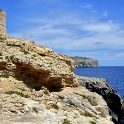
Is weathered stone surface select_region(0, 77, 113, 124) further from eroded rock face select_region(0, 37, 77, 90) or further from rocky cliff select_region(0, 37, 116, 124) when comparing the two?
eroded rock face select_region(0, 37, 77, 90)

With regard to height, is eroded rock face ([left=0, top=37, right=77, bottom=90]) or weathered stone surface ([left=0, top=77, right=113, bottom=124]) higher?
eroded rock face ([left=0, top=37, right=77, bottom=90])

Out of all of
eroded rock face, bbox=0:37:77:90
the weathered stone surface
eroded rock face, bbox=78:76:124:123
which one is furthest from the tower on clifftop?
eroded rock face, bbox=78:76:124:123

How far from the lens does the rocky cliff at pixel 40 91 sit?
20484 millimetres

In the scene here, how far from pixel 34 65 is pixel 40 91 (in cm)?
293

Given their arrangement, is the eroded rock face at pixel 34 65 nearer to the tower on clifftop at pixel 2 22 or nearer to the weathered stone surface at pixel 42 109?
the weathered stone surface at pixel 42 109

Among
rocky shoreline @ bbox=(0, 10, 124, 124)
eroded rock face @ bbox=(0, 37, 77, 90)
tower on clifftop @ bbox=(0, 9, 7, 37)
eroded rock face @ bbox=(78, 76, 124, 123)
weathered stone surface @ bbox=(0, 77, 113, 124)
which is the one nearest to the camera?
weathered stone surface @ bbox=(0, 77, 113, 124)

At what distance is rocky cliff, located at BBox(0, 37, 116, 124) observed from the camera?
2048cm

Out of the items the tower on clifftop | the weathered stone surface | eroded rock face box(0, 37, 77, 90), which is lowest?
the weathered stone surface

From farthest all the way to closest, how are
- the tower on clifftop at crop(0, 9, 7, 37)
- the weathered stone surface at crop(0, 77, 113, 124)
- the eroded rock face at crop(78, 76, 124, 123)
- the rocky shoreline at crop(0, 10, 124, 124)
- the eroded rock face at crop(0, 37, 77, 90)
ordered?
the eroded rock face at crop(78, 76, 124, 123) → the tower on clifftop at crop(0, 9, 7, 37) → the eroded rock face at crop(0, 37, 77, 90) → the rocky shoreline at crop(0, 10, 124, 124) → the weathered stone surface at crop(0, 77, 113, 124)

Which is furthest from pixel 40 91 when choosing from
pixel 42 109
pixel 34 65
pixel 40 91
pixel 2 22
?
pixel 2 22

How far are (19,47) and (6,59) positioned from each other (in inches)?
132

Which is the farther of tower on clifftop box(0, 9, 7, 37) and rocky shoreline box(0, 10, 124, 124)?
Result: tower on clifftop box(0, 9, 7, 37)

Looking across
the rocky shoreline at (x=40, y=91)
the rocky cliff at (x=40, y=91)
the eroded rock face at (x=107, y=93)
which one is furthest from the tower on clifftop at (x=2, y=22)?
the eroded rock face at (x=107, y=93)

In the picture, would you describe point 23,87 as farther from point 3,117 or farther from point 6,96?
point 3,117
